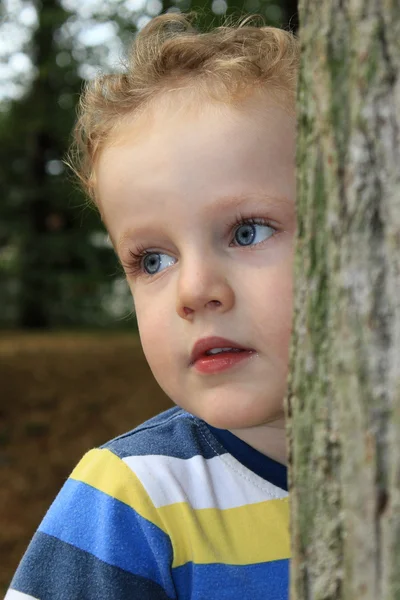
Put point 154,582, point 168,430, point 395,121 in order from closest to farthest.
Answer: point 395,121, point 154,582, point 168,430

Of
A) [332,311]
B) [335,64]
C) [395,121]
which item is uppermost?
[335,64]

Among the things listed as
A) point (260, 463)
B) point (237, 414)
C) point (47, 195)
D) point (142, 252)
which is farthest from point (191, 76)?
point (47, 195)

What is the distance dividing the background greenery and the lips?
9.62 meters

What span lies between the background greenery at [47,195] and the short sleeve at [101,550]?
972cm

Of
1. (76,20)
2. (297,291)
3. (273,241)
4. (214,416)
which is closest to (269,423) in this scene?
(214,416)

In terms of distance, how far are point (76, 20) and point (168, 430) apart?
10684 millimetres

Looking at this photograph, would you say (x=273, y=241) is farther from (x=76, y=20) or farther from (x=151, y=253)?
(x=76, y=20)

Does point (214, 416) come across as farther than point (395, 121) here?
Yes

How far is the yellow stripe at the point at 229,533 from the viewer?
5.89 feet

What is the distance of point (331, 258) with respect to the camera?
105 centimetres

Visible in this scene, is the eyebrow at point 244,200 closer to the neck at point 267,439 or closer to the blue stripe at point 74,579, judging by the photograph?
the neck at point 267,439

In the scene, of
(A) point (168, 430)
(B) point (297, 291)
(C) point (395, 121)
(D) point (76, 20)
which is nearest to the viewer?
(C) point (395, 121)

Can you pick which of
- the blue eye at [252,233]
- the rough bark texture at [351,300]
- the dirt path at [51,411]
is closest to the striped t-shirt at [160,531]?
the blue eye at [252,233]

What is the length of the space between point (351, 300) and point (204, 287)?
0.73 meters
